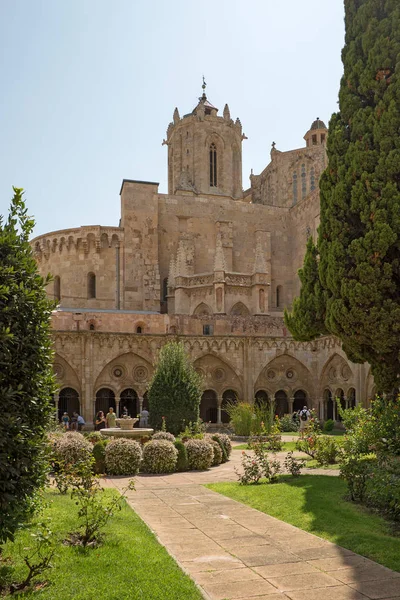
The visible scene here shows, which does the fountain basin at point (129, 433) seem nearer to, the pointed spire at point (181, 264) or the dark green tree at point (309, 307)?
the dark green tree at point (309, 307)

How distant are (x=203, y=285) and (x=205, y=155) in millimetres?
14503

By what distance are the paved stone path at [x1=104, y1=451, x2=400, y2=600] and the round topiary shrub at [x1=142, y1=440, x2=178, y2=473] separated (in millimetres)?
3445

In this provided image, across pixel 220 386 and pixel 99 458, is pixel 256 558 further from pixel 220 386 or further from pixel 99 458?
pixel 220 386

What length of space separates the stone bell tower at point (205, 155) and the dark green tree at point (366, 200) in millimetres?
31022

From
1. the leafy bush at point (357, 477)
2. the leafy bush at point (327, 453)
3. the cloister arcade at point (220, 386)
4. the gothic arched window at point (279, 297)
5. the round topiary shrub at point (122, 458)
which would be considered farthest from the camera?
the gothic arched window at point (279, 297)

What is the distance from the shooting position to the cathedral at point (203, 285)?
27219 mm

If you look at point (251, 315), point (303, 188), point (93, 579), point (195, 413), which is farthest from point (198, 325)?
point (93, 579)

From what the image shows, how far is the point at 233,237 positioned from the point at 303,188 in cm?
1029

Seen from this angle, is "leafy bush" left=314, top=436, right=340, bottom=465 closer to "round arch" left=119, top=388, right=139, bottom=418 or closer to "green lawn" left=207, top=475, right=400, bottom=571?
"green lawn" left=207, top=475, right=400, bottom=571

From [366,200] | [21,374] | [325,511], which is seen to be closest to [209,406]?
[366,200]

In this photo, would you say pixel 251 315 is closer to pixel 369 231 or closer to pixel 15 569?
pixel 369 231

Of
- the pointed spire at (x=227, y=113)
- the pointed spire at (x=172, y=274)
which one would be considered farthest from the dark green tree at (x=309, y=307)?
the pointed spire at (x=227, y=113)

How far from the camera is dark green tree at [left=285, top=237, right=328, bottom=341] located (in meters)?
13.3

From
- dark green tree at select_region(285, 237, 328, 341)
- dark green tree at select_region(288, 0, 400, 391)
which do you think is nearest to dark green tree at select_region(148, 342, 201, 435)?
dark green tree at select_region(285, 237, 328, 341)
